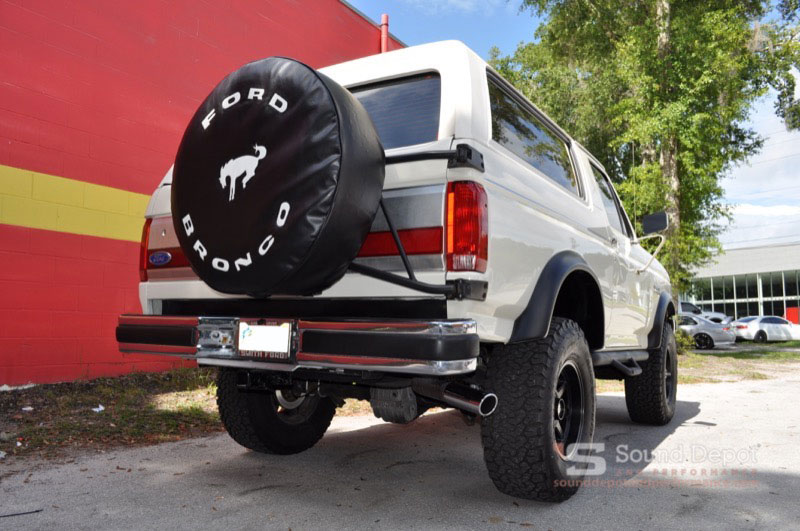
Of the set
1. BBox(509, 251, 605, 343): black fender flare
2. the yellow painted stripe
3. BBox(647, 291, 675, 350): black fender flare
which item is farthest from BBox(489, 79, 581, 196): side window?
the yellow painted stripe

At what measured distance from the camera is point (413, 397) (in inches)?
126

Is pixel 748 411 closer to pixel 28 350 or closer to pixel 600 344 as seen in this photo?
pixel 600 344

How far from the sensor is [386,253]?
269cm

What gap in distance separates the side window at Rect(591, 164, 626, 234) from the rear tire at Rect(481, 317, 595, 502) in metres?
1.96

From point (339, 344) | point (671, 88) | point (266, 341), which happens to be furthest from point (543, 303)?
point (671, 88)

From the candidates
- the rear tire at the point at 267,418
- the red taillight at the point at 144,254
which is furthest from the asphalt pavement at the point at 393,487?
the red taillight at the point at 144,254

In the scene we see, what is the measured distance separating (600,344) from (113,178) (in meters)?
5.43

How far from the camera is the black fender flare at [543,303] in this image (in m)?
2.83

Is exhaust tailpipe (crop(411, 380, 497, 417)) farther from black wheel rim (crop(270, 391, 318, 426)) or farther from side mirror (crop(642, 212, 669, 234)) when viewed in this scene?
side mirror (crop(642, 212, 669, 234))

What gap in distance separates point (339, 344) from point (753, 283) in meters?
46.0

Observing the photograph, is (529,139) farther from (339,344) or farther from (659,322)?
(659,322)

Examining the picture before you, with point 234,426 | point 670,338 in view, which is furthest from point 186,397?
point 670,338

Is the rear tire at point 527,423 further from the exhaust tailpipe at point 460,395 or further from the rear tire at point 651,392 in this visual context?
the rear tire at point 651,392

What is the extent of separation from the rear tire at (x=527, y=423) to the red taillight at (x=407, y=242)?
28.0 inches
